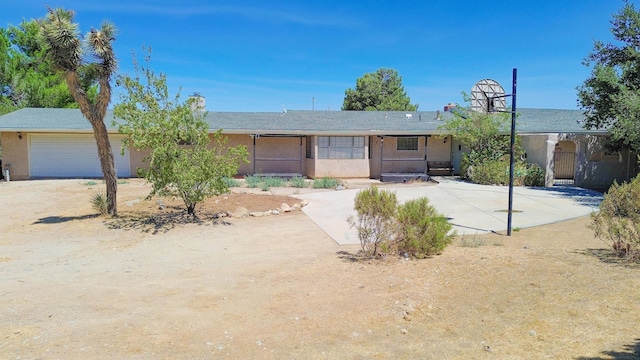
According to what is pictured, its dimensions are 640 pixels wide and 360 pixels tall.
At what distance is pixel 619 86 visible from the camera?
16344 millimetres

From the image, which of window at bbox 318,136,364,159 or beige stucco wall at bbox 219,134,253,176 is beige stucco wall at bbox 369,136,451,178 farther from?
beige stucco wall at bbox 219,134,253,176

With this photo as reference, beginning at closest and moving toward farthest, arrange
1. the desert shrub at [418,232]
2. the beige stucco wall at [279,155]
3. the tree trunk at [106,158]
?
the desert shrub at [418,232]
the tree trunk at [106,158]
the beige stucco wall at [279,155]

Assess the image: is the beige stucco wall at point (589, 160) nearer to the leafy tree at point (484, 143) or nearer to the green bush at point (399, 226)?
the leafy tree at point (484, 143)

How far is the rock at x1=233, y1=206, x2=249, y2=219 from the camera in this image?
12.2 meters

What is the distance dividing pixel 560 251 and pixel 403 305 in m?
3.60

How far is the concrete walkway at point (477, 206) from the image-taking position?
1082 cm

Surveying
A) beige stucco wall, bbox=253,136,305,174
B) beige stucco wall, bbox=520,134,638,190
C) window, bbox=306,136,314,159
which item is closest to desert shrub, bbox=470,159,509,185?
beige stucco wall, bbox=520,134,638,190

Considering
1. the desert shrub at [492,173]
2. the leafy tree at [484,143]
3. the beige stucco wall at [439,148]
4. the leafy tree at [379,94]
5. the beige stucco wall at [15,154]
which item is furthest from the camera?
the leafy tree at [379,94]

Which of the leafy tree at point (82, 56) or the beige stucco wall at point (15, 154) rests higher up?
the leafy tree at point (82, 56)

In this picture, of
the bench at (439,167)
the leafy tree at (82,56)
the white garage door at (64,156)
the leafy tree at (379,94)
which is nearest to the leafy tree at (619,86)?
the bench at (439,167)

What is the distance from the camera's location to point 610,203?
6.77 meters

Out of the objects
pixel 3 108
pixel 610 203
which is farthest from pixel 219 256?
pixel 3 108

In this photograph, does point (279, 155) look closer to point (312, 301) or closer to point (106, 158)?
point (106, 158)

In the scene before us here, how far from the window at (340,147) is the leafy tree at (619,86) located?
9847 millimetres
